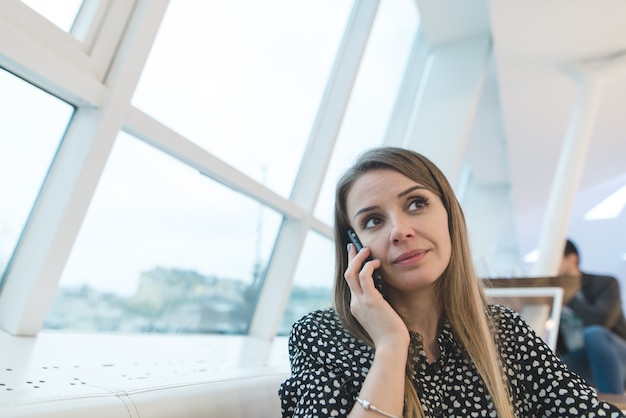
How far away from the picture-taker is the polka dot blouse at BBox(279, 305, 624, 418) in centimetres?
100

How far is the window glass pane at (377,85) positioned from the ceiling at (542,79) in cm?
24

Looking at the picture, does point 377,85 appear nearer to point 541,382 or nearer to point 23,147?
point 23,147

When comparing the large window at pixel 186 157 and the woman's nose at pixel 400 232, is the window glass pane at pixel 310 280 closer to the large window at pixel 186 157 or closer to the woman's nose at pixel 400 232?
the large window at pixel 186 157

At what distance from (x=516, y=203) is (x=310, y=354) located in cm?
752

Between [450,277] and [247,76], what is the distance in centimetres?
185

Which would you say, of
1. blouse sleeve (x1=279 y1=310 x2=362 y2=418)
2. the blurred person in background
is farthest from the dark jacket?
blouse sleeve (x1=279 y1=310 x2=362 y2=418)

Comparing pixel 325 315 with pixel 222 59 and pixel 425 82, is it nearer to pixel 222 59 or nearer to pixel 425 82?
pixel 222 59

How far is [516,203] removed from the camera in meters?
7.63

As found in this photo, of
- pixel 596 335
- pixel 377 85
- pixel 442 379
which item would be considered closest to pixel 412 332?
pixel 442 379

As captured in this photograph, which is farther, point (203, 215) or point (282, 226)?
point (282, 226)

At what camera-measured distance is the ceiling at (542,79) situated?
3.44m

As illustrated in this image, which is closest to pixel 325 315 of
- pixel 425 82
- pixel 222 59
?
pixel 222 59

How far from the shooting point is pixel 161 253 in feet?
7.23

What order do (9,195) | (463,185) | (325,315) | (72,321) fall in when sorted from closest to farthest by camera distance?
(325,315) < (9,195) < (72,321) < (463,185)
